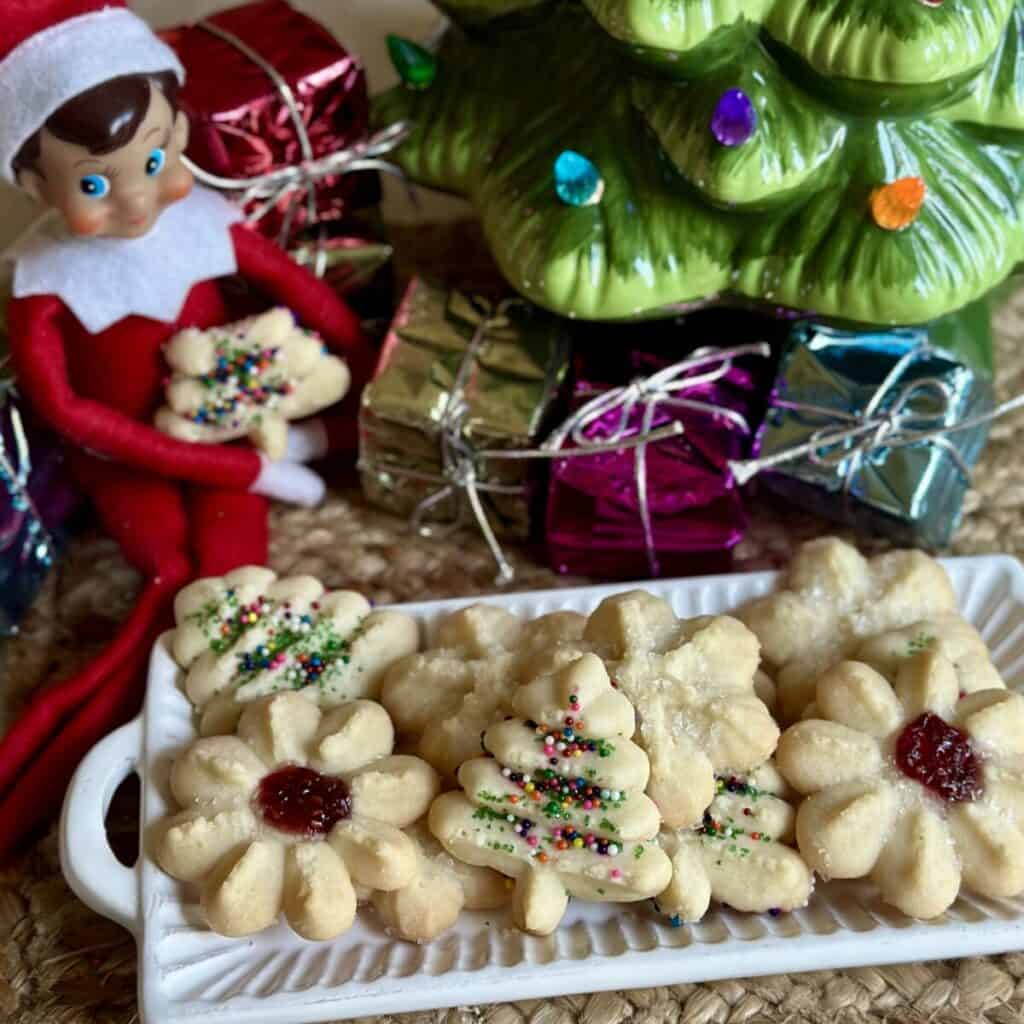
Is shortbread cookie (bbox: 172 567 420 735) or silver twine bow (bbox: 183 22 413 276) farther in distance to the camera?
silver twine bow (bbox: 183 22 413 276)

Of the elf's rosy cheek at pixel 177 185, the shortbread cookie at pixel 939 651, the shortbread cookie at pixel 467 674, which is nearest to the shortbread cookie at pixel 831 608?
the shortbread cookie at pixel 939 651

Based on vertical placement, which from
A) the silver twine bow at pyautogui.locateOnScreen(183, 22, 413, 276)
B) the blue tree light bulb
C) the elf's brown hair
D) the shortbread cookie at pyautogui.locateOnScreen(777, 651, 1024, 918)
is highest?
the elf's brown hair

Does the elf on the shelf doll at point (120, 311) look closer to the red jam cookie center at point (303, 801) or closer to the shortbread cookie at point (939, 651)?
the red jam cookie center at point (303, 801)

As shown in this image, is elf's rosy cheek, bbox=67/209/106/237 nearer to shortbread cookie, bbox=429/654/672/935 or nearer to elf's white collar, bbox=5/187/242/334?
elf's white collar, bbox=5/187/242/334

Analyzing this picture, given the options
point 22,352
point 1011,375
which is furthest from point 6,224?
point 1011,375

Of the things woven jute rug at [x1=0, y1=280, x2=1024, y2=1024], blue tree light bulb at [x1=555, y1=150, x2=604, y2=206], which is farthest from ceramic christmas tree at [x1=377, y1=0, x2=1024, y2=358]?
woven jute rug at [x1=0, y1=280, x2=1024, y2=1024]
